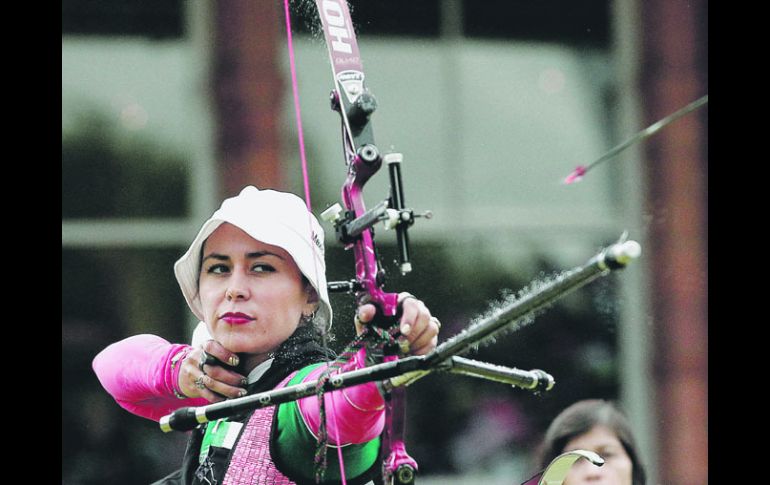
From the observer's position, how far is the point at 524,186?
1.47 metres

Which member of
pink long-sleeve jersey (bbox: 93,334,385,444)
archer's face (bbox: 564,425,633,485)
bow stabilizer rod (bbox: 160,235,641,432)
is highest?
bow stabilizer rod (bbox: 160,235,641,432)

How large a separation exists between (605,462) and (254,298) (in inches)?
22.5

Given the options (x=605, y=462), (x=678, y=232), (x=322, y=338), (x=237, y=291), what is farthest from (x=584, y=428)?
(x=237, y=291)

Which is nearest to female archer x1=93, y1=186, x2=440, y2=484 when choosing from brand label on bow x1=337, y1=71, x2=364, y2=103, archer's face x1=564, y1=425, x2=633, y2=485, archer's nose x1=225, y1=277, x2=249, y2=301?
archer's nose x1=225, y1=277, x2=249, y2=301

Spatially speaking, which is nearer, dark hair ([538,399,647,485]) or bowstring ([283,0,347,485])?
bowstring ([283,0,347,485])

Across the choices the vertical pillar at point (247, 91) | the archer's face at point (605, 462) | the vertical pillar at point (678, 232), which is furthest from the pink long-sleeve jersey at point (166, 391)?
the vertical pillar at point (678, 232)

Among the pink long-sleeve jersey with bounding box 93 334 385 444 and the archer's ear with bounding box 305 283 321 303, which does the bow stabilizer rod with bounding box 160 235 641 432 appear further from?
the archer's ear with bounding box 305 283 321 303

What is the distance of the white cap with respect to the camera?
112 centimetres

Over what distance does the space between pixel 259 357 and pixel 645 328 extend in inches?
28.5

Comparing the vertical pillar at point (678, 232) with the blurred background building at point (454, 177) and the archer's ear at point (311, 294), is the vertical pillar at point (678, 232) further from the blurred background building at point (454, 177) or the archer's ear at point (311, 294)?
the archer's ear at point (311, 294)

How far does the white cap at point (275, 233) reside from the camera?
1.12 metres

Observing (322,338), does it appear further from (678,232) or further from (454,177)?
(678,232)
